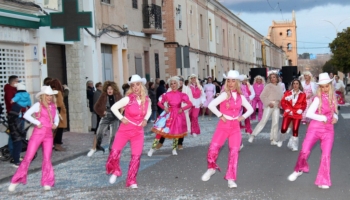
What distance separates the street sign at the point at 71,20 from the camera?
57.9 feet

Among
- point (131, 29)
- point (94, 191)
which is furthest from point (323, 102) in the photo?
point (131, 29)

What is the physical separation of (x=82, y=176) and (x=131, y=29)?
1617 cm

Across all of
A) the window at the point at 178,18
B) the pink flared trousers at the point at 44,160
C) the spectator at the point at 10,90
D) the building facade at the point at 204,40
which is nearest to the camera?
the pink flared trousers at the point at 44,160

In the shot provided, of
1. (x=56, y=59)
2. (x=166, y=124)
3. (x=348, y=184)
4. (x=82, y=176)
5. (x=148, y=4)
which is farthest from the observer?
(x=148, y=4)

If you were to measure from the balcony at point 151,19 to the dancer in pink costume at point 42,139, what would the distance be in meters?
18.3

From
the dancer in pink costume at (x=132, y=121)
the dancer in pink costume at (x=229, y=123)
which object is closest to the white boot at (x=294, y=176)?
the dancer in pink costume at (x=229, y=123)

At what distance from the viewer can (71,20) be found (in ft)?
58.6

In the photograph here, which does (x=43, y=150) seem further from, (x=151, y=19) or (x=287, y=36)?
(x=287, y=36)

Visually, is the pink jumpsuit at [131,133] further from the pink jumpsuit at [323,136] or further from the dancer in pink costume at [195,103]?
the dancer in pink costume at [195,103]

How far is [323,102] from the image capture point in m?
9.35

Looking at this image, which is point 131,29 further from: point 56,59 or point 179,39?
point 179,39

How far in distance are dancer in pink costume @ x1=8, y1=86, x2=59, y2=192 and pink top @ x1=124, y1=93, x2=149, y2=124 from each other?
1188mm

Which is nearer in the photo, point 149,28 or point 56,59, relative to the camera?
point 56,59

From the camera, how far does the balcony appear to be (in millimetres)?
28422
